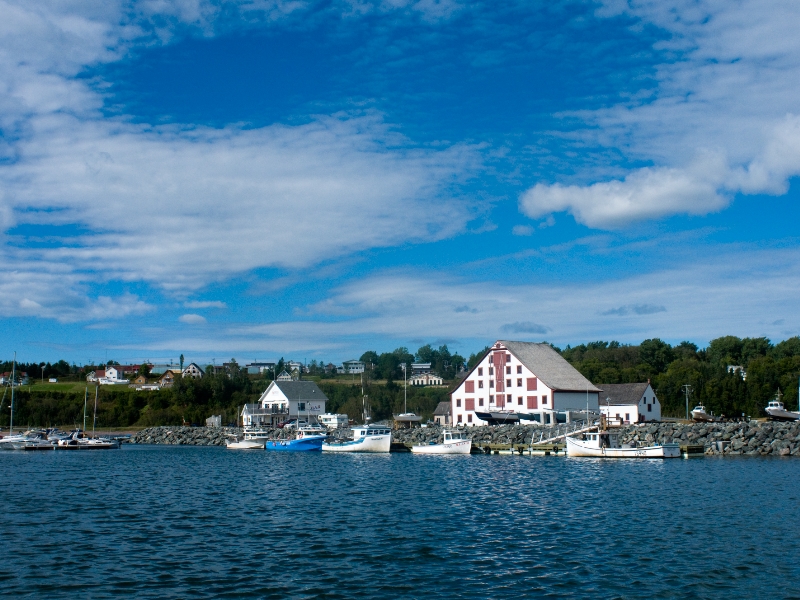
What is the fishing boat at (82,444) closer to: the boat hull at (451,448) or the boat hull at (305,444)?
the boat hull at (305,444)

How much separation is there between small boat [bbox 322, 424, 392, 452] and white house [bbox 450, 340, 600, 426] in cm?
1655

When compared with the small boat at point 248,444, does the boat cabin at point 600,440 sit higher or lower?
higher

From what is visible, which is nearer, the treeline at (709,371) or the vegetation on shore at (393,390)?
the treeline at (709,371)

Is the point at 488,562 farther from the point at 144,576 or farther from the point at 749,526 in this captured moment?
the point at 749,526

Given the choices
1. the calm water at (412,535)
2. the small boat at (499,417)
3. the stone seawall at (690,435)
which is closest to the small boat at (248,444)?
the stone seawall at (690,435)

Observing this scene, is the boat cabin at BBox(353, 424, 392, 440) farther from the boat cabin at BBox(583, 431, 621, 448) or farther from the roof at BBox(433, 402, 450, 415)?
the roof at BBox(433, 402, 450, 415)

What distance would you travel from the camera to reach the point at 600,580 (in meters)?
21.4

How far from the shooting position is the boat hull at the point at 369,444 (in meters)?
78.1

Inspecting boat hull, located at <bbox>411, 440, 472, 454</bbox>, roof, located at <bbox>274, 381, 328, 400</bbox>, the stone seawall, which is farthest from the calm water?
roof, located at <bbox>274, 381, 328, 400</bbox>

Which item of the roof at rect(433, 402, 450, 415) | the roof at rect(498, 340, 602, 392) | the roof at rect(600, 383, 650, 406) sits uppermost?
the roof at rect(498, 340, 602, 392)

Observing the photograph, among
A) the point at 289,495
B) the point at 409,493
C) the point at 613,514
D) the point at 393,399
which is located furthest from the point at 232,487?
the point at 393,399

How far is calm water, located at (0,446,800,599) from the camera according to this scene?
21109 mm

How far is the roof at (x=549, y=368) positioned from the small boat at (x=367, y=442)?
21.2 metres

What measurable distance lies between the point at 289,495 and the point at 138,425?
3787 inches
